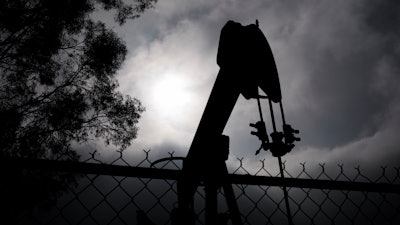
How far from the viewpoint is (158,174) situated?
1.78 metres

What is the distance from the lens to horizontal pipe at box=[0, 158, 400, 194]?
1.56 meters

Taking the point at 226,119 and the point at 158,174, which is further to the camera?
the point at 158,174

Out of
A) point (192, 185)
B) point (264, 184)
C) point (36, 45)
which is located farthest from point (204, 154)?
point (36, 45)

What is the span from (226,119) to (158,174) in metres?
0.64

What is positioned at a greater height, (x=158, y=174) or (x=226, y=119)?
(x=226, y=119)

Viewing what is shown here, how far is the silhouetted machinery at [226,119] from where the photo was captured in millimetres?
1446

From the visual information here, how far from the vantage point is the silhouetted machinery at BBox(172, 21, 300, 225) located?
4.75 feet

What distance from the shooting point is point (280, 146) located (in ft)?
4.94

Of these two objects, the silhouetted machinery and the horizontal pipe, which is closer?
the silhouetted machinery

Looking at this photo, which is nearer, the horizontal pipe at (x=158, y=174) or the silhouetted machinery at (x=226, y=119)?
the silhouetted machinery at (x=226, y=119)

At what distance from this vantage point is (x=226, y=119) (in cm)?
153

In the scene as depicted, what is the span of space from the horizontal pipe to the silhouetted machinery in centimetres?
16

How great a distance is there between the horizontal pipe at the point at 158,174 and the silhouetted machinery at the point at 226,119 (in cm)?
16

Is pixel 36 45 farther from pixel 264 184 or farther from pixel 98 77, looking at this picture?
pixel 264 184
